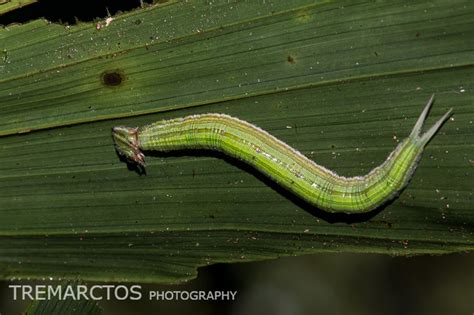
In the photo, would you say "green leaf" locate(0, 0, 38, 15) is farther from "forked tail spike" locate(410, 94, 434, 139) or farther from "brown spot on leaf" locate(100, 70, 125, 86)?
"forked tail spike" locate(410, 94, 434, 139)

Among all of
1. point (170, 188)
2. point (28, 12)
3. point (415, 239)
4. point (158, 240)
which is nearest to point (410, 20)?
point (415, 239)

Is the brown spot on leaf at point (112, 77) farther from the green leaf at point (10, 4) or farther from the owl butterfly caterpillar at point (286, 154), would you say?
the green leaf at point (10, 4)

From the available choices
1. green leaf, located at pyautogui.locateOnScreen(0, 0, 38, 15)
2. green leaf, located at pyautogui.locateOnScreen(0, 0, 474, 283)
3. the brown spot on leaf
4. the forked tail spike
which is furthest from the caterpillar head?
the forked tail spike

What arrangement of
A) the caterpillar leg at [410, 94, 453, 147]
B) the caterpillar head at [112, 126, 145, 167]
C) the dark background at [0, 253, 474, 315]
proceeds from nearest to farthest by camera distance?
the caterpillar leg at [410, 94, 453, 147] < the caterpillar head at [112, 126, 145, 167] < the dark background at [0, 253, 474, 315]

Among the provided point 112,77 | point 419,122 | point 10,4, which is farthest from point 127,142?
point 419,122

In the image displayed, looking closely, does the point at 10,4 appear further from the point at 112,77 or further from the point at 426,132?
the point at 426,132

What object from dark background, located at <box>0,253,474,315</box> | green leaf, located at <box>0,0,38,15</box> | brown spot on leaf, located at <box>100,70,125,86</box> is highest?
green leaf, located at <box>0,0,38,15</box>
